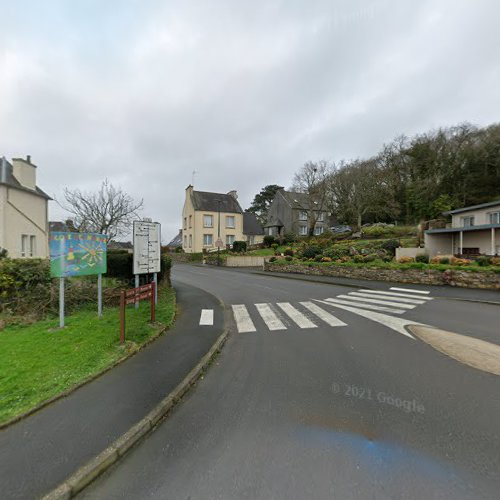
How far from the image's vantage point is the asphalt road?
2160 millimetres

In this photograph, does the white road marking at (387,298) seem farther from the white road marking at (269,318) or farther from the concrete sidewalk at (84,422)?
the concrete sidewalk at (84,422)

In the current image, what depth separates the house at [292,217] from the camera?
4278 cm

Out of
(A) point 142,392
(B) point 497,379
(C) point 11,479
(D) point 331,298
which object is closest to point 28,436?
(C) point 11,479

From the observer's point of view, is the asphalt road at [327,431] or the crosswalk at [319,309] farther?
the crosswalk at [319,309]

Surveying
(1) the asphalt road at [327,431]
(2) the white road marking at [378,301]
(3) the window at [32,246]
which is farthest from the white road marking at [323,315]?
(3) the window at [32,246]

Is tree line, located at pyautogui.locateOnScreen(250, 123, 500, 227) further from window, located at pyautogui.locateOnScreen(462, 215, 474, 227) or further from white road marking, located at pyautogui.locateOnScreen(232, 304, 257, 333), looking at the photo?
white road marking, located at pyautogui.locateOnScreen(232, 304, 257, 333)

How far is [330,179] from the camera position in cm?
3553

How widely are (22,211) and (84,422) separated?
1997 cm

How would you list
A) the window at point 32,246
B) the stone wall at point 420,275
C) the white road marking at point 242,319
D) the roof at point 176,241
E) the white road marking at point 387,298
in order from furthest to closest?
1. the roof at point 176,241
2. the window at point 32,246
3. the stone wall at point 420,275
4. the white road marking at point 387,298
5. the white road marking at point 242,319

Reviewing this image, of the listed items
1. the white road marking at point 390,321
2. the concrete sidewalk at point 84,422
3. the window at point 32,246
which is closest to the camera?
the concrete sidewalk at point 84,422

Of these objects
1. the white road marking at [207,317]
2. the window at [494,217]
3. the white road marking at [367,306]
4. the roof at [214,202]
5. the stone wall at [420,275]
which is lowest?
the white road marking at [207,317]

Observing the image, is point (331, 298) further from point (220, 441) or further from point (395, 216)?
point (395, 216)

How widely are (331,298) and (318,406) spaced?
25.1 feet

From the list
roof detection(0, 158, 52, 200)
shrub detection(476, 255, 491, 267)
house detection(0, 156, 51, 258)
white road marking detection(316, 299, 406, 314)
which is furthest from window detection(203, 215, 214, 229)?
shrub detection(476, 255, 491, 267)
